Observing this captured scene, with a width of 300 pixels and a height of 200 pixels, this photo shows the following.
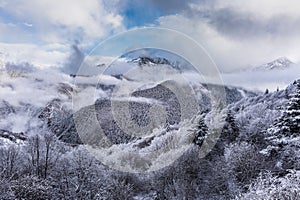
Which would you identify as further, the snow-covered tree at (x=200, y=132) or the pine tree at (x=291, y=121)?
the snow-covered tree at (x=200, y=132)

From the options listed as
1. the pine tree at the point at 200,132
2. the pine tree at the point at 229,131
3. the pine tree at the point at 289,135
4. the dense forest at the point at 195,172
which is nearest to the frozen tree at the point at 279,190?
the dense forest at the point at 195,172

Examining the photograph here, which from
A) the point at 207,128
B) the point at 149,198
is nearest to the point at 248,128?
the point at 207,128

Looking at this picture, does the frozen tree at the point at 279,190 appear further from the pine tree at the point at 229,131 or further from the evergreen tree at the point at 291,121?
the pine tree at the point at 229,131

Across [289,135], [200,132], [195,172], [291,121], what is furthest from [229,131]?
[291,121]

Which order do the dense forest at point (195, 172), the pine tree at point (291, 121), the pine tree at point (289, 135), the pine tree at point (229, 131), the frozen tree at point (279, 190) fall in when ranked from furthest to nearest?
the pine tree at point (229, 131) → the dense forest at point (195, 172) → the pine tree at point (289, 135) → the pine tree at point (291, 121) → the frozen tree at point (279, 190)

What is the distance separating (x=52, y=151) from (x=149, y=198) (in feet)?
83.2

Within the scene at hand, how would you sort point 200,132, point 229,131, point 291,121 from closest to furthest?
point 291,121 < point 200,132 < point 229,131

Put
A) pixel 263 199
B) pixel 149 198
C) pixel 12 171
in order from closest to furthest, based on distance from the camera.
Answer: pixel 263 199 → pixel 149 198 → pixel 12 171

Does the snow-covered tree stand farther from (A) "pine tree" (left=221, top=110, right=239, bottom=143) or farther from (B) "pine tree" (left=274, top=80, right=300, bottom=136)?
(B) "pine tree" (left=274, top=80, right=300, bottom=136)

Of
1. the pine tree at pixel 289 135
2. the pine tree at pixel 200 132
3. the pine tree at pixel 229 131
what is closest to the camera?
the pine tree at pixel 289 135

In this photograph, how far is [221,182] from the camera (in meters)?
51.9

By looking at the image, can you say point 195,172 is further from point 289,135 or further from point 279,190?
point 279,190

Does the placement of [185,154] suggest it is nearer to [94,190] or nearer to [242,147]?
[242,147]

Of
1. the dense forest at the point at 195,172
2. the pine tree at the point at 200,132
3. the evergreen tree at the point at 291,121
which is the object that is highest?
the evergreen tree at the point at 291,121
